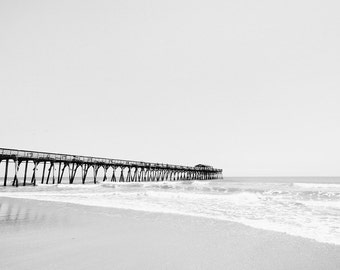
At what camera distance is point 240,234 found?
6621 mm

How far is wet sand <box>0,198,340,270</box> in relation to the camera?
4172 mm

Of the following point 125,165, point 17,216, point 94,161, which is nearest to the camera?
point 17,216

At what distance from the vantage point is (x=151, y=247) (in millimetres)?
5289

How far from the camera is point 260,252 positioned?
A: 498 cm

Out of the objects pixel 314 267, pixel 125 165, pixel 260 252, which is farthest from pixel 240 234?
pixel 125 165

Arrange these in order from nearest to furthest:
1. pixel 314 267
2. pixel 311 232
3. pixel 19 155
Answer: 1. pixel 314 267
2. pixel 311 232
3. pixel 19 155

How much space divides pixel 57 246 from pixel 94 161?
35537mm

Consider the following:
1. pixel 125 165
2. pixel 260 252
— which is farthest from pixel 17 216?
pixel 125 165

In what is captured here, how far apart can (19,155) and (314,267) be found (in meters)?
30.1

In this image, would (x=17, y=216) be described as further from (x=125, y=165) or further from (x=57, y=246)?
(x=125, y=165)

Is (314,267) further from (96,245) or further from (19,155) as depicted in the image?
(19,155)

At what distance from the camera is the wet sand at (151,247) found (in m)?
4.17

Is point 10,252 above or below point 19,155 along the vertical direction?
below

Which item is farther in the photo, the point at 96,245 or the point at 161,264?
the point at 96,245
